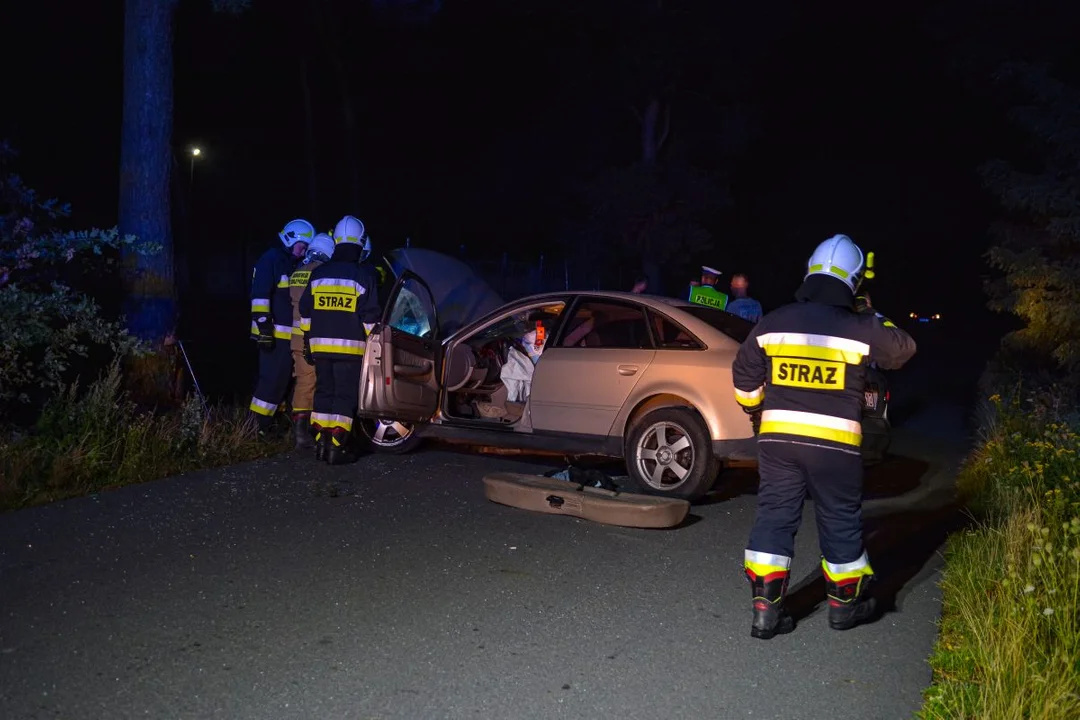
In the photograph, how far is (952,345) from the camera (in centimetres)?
4019

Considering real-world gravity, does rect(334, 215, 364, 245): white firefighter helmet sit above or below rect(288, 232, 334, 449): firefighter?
above

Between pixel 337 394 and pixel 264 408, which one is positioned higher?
pixel 337 394

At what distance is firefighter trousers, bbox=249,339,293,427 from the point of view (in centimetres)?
1026

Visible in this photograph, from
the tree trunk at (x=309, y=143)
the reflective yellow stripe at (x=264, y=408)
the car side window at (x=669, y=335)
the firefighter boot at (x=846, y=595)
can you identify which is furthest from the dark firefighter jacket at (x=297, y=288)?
the tree trunk at (x=309, y=143)

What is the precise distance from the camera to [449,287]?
1147cm

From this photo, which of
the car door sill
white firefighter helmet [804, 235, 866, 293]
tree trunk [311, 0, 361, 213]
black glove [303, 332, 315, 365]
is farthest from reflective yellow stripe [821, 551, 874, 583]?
tree trunk [311, 0, 361, 213]

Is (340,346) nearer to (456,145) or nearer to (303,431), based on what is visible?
(303,431)

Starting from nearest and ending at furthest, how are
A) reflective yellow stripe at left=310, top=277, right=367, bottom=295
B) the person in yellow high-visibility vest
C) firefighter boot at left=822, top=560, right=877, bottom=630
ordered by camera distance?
firefighter boot at left=822, top=560, right=877, bottom=630
reflective yellow stripe at left=310, top=277, right=367, bottom=295
the person in yellow high-visibility vest

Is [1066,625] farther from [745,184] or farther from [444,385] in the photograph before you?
[745,184]

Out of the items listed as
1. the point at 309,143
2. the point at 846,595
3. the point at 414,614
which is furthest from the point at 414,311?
the point at 309,143

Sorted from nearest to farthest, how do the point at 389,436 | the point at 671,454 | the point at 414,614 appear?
the point at 414,614, the point at 671,454, the point at 389,436

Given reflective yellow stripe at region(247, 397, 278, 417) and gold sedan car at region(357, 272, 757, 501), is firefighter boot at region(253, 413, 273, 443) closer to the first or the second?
reflective yellow stripe at region(247, 397, 278, 417)

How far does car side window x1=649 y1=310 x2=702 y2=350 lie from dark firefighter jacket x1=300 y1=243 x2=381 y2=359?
2422mm

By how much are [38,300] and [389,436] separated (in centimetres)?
319
